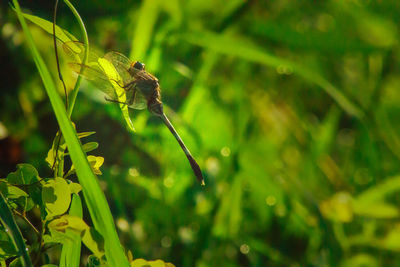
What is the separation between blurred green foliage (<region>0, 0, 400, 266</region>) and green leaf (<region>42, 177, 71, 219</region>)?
169 millimetres

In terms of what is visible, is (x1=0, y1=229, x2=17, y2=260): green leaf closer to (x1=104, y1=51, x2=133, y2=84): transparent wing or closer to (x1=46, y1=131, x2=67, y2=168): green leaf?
(x1=46, y1=131, x2=67, y2=168): green leaf

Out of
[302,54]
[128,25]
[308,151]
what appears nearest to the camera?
[128,25]

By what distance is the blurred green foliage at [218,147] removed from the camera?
904mm

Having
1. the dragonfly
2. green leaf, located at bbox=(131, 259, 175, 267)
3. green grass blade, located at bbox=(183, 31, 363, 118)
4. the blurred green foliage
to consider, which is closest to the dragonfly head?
the dragonfly

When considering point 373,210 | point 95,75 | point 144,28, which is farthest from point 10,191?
point 373,210

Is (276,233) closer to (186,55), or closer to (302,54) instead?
(186,55)

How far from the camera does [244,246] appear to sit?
945 millimetres

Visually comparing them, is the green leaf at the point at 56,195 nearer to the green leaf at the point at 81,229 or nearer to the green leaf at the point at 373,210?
the green leaf at the point at 81,229

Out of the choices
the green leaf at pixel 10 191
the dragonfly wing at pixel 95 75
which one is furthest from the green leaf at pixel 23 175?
the dragonfly wing at pixel 95 75

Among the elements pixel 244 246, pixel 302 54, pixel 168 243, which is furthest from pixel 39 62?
pixel 302 54

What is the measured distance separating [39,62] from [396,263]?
93 centimetres

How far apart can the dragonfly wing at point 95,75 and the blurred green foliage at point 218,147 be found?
5.1 inches

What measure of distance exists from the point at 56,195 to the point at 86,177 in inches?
1.4

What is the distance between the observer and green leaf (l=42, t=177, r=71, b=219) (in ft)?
1.50
